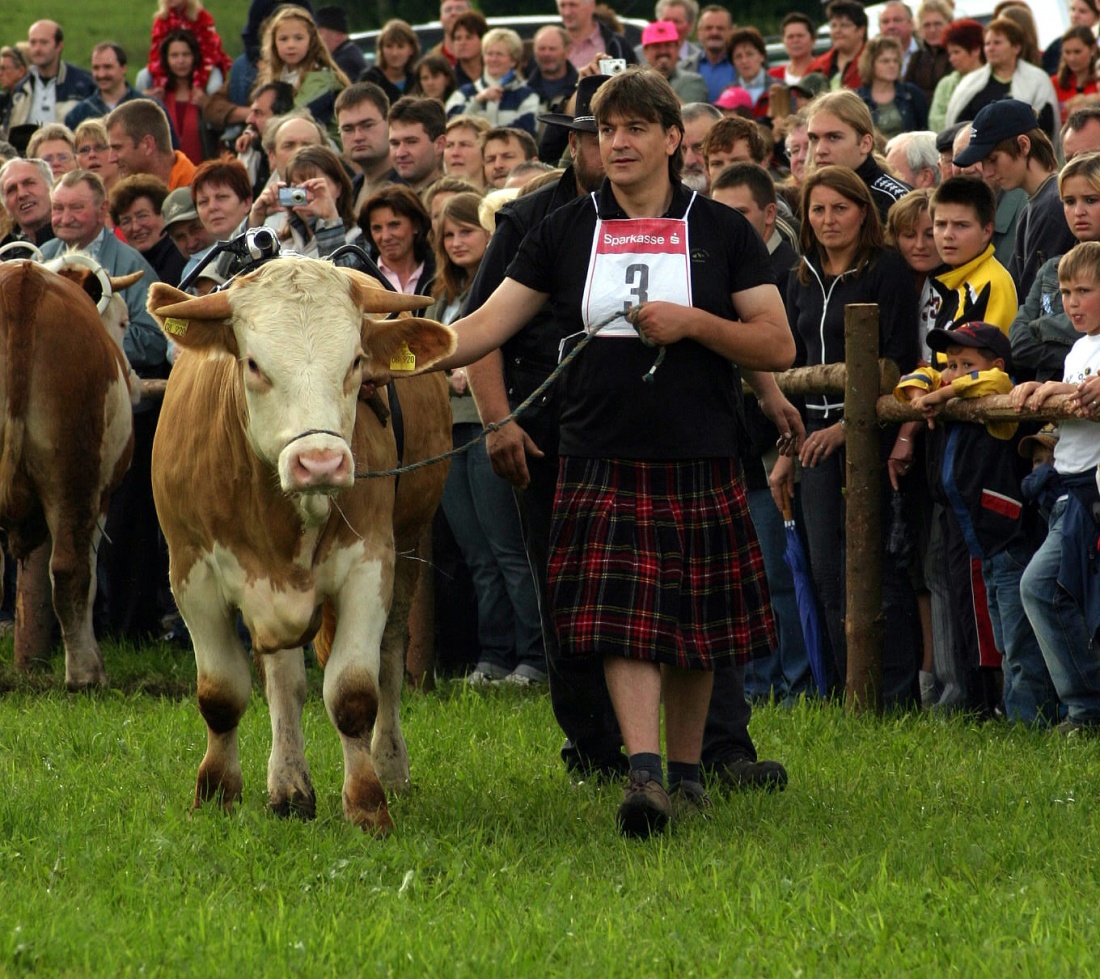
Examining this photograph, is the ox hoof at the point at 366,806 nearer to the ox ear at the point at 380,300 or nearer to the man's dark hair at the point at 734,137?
the ox ear at the point at 380,300

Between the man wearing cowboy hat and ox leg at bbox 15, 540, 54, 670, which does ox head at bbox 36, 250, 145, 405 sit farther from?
the man wearing cowboy hat

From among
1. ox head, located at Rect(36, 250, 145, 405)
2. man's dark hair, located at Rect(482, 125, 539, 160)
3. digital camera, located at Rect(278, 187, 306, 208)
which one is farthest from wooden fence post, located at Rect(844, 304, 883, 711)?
ox head, located at Rect(36, 250, 145, 405)

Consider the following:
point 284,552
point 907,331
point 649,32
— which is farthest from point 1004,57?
point 284,552

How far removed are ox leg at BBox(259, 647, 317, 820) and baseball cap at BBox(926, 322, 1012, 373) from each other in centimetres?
291

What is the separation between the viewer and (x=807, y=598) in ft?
27.5

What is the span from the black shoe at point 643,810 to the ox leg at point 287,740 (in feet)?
3.66

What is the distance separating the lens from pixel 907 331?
8.11 m

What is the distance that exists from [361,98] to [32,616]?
153 inches

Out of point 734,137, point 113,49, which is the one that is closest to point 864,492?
point 734,137

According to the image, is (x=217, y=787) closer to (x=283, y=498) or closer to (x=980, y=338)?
(x=283, y=498)

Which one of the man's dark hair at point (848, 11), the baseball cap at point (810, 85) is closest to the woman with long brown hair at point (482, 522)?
the baseball cap at point (810, 85)

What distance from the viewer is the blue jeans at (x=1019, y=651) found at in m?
7.39

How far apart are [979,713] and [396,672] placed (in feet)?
7.98

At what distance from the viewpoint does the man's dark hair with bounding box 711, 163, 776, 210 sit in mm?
8461
